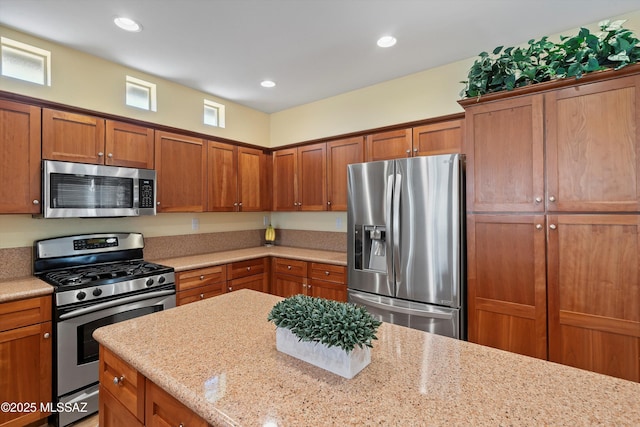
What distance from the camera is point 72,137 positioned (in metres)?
2.44

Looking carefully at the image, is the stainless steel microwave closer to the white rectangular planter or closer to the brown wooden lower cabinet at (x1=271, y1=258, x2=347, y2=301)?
the brown wooden lower cabinet at (x1=271, y1=258, x2=347, y2=301)

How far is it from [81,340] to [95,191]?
44.1 inches

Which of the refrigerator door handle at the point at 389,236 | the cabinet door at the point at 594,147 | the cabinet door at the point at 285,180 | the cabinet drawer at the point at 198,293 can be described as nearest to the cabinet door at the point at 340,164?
the cabinet door at the point at 285,180

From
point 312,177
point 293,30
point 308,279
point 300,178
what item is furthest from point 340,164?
point 293,30

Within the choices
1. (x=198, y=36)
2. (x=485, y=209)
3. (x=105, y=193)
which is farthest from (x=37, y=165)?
(x=485, y=209)

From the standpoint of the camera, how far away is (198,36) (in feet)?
7.88

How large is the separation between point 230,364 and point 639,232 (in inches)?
85.7

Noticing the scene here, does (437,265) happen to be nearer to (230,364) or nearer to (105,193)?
(230,364)

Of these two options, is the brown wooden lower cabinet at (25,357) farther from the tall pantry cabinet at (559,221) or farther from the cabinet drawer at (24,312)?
the tall pantry cabinet at (559,221)

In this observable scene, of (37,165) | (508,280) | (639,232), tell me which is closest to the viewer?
(639,232)

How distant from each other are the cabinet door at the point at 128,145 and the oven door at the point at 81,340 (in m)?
1.16

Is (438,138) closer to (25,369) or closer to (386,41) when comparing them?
(386,41)

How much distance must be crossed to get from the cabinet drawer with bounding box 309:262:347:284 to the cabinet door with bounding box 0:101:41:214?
2308mm

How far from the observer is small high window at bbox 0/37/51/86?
2322mm
